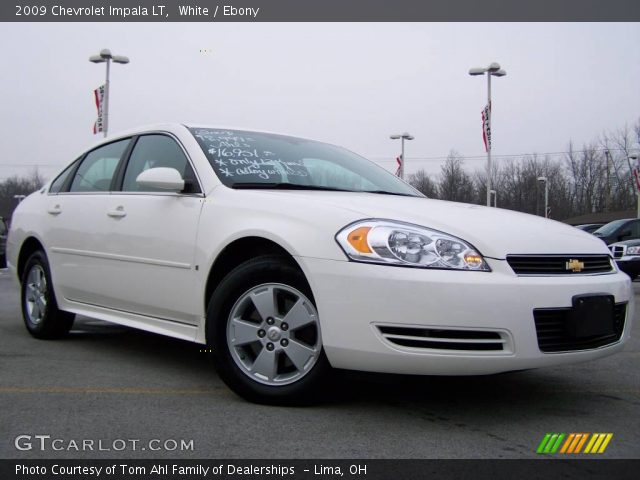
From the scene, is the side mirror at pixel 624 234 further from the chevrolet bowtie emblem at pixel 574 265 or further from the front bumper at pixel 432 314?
the front bumper at pixel 432 314

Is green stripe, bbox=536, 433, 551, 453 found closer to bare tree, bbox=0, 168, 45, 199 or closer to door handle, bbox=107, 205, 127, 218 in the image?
door handle, bbox=107, 205, 127, 218

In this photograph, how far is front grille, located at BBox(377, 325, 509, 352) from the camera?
2.88 meters

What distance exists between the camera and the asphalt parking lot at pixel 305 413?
8.67 feet

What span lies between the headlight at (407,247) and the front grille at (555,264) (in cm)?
18

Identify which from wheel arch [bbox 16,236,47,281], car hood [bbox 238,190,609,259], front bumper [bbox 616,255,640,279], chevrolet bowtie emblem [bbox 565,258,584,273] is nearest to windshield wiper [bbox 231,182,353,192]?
car hood [bbox 238,190,609,259]

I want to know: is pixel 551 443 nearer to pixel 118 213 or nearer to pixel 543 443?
pixel 543 443

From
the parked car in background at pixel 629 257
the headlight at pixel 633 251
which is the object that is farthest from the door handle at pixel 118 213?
the headlight at pixel 633 251

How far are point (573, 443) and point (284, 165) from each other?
7.36 feet

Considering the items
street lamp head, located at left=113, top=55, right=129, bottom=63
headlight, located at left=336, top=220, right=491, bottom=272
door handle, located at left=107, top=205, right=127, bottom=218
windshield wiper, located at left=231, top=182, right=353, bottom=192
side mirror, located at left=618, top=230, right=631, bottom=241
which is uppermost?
street lamp head, located at left=113, top=55, right=129, bottom=63

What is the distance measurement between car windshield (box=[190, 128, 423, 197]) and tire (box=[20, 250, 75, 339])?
1.87 metres

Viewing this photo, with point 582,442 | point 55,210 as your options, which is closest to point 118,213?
point 55,210

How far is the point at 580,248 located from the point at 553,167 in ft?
204

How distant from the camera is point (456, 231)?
10.0 feet

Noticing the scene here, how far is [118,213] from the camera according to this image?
4.30m
